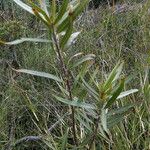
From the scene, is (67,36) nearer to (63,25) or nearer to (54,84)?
(63,25)

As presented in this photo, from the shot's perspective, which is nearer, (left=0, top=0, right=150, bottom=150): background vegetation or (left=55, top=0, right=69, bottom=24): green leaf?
(left=55, top=0, right=69, bottom=24): green leaf

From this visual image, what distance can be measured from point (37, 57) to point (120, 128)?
1254mm

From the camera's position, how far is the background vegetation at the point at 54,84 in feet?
6.61

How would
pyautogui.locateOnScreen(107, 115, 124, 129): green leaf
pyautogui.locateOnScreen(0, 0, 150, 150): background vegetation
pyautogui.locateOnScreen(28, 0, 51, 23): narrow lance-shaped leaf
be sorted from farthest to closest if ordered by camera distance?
pyautogui.locateOnScreen(0, 0, 150, 150): background vegetation < pyautogui.locateOnScreen(107, 115, 124, 129): green leaf < pyautogui.locateOnScreen(28, 0, 51, 23): narrow lance-shaped leaf

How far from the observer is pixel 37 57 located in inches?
125

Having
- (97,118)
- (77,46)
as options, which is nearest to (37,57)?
(77,46)

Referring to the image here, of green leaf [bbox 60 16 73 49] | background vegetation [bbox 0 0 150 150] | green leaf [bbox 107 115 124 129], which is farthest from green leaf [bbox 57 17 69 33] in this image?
green leaf [bbox 107 115 124 129]

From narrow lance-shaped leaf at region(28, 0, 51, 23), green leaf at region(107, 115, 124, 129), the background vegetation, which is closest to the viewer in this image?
narrow lance-shaped leaf at region(28, 0, 51, 23)

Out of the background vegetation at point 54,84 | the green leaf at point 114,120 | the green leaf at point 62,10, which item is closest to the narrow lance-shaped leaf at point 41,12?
the green leaf at point 62,10

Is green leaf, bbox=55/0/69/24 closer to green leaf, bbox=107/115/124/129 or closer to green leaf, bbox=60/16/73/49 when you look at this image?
green leaf, bbox=60/16/73/49

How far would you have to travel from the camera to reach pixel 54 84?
2793 mm

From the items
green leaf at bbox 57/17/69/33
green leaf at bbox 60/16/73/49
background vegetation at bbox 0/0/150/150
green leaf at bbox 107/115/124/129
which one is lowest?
background vegetation at bbox 0/0/150/150

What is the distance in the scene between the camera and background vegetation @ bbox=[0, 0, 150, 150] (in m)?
2.02

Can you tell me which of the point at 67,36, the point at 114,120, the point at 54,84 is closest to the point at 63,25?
the point at 67,36
